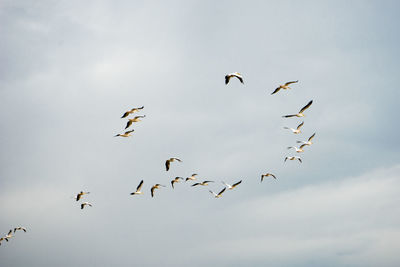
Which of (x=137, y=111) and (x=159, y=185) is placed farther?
(x=159, y=185)

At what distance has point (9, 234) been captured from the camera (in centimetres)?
9000

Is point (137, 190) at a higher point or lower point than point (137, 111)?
lower

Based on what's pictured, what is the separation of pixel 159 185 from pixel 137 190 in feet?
11.5

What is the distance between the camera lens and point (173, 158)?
7181 centimetres

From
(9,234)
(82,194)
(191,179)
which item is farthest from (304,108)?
(9,234)

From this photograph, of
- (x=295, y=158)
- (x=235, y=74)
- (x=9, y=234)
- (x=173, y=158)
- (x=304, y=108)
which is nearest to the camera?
(x=235, y=74)

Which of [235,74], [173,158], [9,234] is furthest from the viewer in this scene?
[9,234]

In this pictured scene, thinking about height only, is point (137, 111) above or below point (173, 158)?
above

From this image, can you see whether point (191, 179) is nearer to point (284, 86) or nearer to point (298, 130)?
point (298, 130)

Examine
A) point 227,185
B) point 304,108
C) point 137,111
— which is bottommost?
point 227,185

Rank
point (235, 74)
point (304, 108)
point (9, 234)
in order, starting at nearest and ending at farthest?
1. point (235, 74)
2. point (304, 108)
3. point (9, 234)

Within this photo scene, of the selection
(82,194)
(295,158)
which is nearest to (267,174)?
(295,158)

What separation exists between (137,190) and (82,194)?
9.65m

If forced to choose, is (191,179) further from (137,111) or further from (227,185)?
(137,111)
